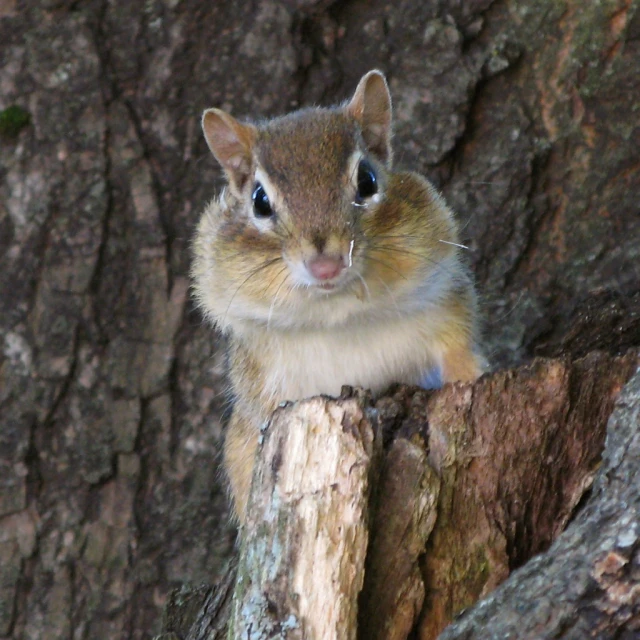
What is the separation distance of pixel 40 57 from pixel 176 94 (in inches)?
17.3

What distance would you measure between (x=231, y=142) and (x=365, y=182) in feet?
1.39

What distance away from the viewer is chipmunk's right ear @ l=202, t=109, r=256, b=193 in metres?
2.75

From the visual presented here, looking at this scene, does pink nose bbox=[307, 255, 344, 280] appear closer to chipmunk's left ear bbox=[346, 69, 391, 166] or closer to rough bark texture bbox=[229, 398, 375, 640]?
rough bark texture bbox=[229, 398, 375, 640]

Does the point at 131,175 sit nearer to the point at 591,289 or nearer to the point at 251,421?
the point at 251,421

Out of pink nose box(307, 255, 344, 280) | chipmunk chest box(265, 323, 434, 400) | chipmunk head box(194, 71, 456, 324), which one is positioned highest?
chipmunk head box(194, 71, 456, 324)

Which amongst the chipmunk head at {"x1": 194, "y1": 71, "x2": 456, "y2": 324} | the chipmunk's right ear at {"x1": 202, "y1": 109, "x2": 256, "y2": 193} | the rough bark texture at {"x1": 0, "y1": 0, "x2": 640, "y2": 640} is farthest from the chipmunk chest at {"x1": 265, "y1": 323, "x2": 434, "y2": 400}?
the rough bark texture at {"x1": 0, "y1": 0, "x2": 640, "y2": 640}

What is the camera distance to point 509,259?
11.4 feet

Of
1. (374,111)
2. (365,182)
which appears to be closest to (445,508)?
(365,182)

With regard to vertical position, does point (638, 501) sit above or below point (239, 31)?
below

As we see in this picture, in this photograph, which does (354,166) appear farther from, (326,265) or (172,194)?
(172,194)

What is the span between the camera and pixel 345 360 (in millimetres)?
2818

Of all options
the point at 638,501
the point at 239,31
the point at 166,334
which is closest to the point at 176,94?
the point at 239,31

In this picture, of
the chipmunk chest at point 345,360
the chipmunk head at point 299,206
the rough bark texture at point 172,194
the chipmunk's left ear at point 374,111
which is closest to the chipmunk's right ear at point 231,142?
the chipmunk head at point 299,206

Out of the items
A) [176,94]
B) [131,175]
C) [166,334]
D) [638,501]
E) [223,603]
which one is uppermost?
[176,94]
